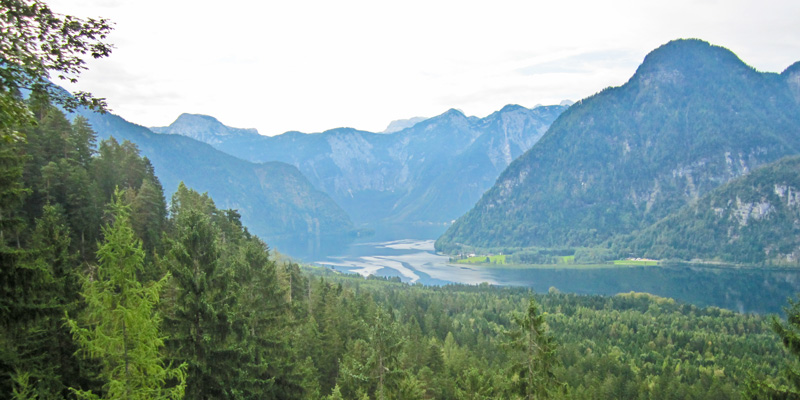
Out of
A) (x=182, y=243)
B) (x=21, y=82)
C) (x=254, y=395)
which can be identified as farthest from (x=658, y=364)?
(x=21, y=82)

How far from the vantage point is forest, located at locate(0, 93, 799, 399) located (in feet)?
37.6

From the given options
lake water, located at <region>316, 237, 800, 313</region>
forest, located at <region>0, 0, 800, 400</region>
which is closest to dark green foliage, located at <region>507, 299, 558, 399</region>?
forest, located at <region>0, 0, 800, 400</region>

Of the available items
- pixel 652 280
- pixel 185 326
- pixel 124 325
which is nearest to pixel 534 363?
pixel 185 326

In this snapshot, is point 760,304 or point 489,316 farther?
point 760,304

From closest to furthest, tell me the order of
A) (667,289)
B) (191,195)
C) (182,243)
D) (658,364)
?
(182,243) < (191,195) < (658,364) < (667,289)

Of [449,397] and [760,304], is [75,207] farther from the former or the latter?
[760,304]

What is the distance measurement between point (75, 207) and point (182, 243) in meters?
22.3

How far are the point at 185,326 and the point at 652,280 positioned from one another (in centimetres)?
18102

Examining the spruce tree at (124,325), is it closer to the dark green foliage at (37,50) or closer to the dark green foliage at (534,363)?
the dark green foliage at (37,50)

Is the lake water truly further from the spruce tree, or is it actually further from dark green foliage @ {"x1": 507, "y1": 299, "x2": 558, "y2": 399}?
the spruce tree

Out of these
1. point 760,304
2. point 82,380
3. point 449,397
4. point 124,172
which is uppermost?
point 124,172

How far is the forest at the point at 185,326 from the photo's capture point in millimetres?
11461

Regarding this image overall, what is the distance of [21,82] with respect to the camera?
7.42 metres

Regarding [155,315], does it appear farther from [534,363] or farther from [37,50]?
[534,363]
